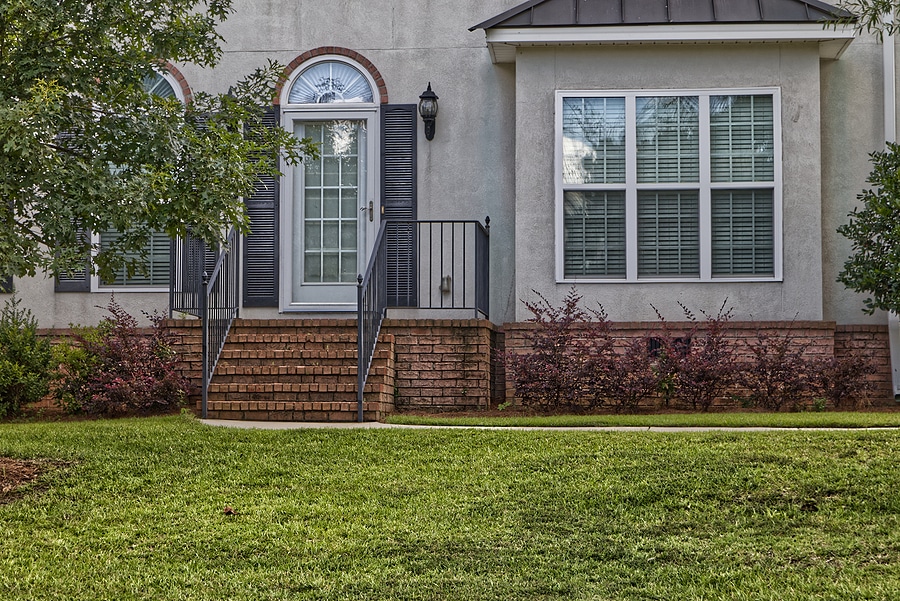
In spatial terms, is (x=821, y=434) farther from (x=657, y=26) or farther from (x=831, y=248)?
(x=657, y=26)

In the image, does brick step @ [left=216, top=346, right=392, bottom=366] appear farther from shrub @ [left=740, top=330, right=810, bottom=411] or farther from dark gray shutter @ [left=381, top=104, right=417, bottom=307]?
shrub @ [left=740, top=330, right=810, bottom=411]

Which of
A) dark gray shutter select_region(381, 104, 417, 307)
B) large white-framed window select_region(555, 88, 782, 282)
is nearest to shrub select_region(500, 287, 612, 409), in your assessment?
large white-framed window select_region(555, 88, 782, 282)

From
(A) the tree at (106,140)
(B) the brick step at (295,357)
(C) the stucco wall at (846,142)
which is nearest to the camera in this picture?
(A) the tree at (106,140)

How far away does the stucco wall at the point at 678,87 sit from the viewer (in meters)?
10.3

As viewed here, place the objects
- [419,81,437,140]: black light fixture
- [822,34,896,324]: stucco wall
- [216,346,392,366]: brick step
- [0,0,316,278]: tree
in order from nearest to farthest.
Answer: [0,0,316,278]: tree → [216,346,392,366]: brick step → [822,34,896,324]: stucco wall → [419,81,437,140]: black light fixture

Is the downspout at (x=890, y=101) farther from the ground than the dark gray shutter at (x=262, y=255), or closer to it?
farther from the ground

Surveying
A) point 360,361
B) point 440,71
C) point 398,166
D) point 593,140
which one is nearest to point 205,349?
point 360,361

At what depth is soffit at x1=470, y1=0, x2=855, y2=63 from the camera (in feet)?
33.3

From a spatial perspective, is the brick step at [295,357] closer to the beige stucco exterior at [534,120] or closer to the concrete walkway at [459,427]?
the concrete walkway at [459,427]

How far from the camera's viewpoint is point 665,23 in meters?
10.2

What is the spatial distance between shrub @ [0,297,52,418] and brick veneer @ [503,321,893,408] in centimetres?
423

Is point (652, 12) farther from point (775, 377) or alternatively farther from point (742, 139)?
point (775, 377)

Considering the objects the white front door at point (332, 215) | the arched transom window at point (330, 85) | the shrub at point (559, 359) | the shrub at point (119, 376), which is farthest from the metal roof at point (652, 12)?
the shrub at point (119, 376)

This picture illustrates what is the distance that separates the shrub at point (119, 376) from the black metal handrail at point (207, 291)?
0.38 meters
